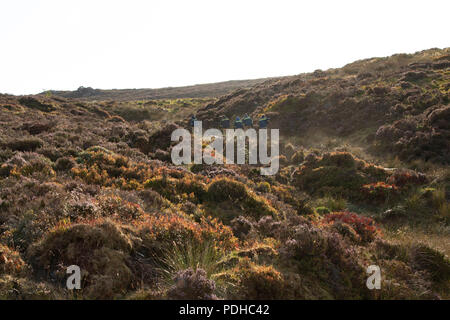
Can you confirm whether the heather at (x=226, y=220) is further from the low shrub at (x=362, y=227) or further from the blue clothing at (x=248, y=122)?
the blue clothing at (x=248, y=122)

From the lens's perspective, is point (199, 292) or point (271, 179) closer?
point (199, 292)

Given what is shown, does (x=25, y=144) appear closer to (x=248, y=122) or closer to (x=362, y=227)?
(x=362, y=227)

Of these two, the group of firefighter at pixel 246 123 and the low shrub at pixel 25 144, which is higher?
the group of firefighter at pixel 246 123

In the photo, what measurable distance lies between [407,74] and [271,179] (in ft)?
73.7

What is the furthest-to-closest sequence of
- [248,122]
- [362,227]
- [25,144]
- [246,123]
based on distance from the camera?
1. [246,123]
2. [248,122]
3. [25,144]
4. [362,227]

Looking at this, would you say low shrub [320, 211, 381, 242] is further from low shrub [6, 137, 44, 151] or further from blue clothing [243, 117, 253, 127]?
blue clothing [243, 117, 253, 127]

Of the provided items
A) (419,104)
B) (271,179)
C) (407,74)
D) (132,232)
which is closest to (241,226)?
(132,232)

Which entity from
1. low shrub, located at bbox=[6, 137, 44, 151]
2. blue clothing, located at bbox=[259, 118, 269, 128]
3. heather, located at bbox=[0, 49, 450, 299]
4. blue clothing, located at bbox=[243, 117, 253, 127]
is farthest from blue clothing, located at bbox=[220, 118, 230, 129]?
low shrub, located at bbox=[6, 137, 44, 151]

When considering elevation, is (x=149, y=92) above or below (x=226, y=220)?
above

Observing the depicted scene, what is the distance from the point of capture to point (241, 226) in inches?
297

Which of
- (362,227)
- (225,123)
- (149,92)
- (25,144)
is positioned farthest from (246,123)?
(149,92)

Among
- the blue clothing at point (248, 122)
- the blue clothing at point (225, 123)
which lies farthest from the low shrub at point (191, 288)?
the blue clothing at point (225, 123)

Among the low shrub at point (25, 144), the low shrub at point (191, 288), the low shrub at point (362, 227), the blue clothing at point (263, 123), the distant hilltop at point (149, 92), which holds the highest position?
the distant hilltop at point (149, 92)

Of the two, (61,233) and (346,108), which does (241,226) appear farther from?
(346,108)
